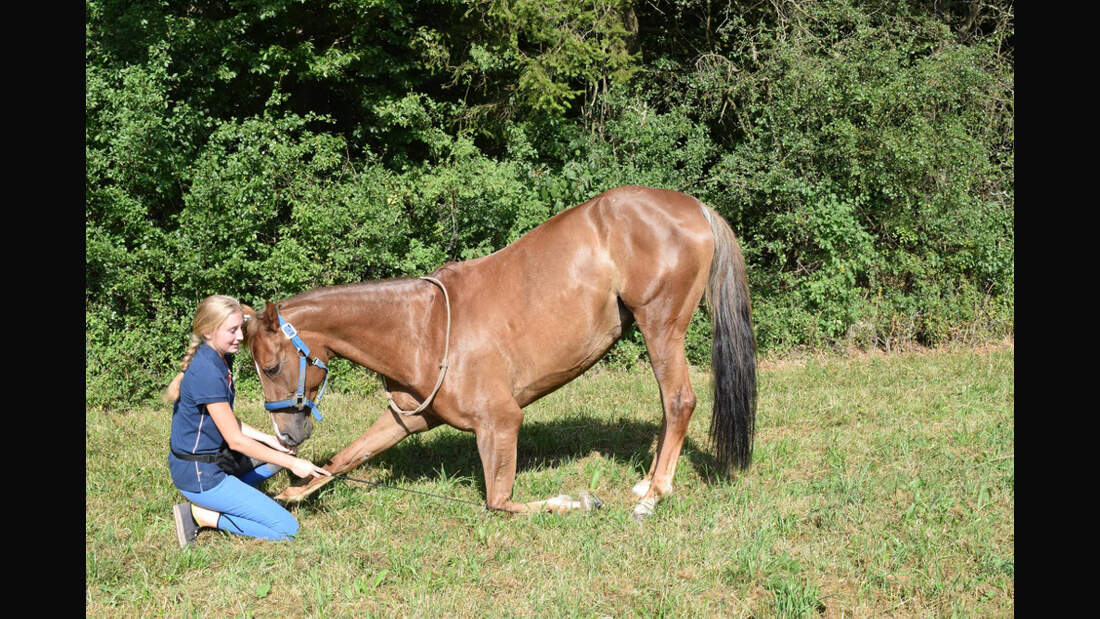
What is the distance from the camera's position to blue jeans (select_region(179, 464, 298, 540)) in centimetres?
474

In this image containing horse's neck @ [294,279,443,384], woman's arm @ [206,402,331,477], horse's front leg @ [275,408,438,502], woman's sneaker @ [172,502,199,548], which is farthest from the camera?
horse's front leg @ [275,408,438,502]

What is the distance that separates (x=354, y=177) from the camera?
10.5m

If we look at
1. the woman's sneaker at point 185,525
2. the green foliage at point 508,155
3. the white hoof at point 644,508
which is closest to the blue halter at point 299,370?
the woman's sneaker at point 185,525

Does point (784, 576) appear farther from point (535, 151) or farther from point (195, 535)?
point (535, 151)

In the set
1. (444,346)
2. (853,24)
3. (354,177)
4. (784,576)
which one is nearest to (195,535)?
(444,346)

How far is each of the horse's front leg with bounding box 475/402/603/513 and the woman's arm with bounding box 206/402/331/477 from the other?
113cm

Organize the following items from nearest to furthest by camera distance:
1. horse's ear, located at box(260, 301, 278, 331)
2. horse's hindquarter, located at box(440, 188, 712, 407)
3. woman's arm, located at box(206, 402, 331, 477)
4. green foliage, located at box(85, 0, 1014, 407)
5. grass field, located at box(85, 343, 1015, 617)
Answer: grass field, located at box(85, 343, 1015, 617), woman's arm, located at box(206, 402, 331, 477), horse's ear, located at box(260, 301, 278, 331), horse's hindquarter, located at box(440, 188, 712, 407), green foliage, located at box(85, 0, 1014, 407)

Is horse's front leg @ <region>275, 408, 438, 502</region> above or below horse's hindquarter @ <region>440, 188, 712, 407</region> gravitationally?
below

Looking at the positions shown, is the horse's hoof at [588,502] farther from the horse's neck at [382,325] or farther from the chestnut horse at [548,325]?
the horse's neck at [382,325]

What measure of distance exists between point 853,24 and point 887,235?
10.3 feet

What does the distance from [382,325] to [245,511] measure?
4.50 ft

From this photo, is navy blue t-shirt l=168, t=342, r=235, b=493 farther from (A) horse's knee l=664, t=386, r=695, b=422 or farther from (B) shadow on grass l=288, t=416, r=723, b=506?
(A) horse's knee l=664, t=386, r=695, b=422

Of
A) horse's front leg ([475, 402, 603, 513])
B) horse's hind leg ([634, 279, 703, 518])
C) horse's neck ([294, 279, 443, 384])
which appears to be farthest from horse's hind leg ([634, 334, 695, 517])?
horse's neck ([294, 279, 443, 384])

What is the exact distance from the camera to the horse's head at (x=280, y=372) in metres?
4.87
